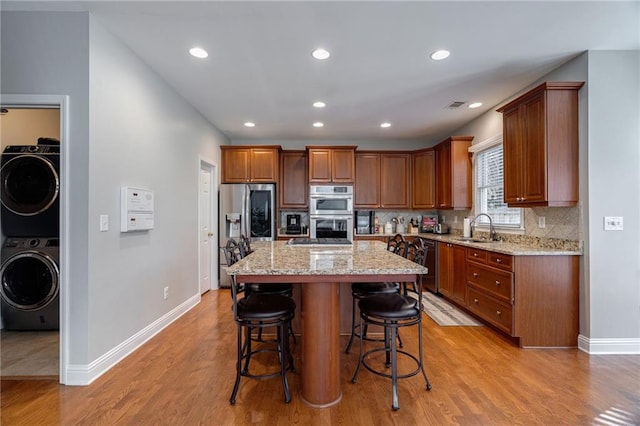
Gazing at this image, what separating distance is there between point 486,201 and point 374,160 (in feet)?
6.80

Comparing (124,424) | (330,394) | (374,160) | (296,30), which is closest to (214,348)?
(124,424)

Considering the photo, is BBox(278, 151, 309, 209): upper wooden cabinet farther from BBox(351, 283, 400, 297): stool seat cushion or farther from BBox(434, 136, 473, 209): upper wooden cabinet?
BBox(351, 283, 400, 297): stool seat cushion

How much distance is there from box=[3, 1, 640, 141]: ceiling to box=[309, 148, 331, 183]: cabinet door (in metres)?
1.30

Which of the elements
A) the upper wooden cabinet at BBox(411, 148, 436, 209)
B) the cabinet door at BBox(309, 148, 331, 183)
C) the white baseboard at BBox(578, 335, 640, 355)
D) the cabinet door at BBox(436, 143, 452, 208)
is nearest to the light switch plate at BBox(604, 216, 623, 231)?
the white baseboard at BBox(578, 335, 640, 355)

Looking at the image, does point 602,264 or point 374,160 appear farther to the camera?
point 374,160

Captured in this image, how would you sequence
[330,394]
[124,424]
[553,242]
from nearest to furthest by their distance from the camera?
[124,424], [330,394], [553,242]

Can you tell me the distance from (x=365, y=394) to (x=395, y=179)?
4175 mm

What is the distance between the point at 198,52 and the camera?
8.61 ft

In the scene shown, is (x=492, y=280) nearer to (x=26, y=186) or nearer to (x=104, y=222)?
(x=104, y=222)

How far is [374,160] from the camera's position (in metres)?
5.57

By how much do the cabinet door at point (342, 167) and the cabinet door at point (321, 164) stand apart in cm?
9

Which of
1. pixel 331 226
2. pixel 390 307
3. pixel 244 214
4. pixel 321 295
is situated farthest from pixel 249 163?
pixel 390 307

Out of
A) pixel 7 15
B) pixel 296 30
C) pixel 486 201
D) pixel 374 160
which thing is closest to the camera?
pixel 7 15

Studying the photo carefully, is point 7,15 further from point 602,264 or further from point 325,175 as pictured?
point 602,264
